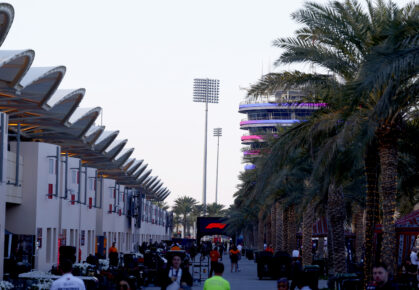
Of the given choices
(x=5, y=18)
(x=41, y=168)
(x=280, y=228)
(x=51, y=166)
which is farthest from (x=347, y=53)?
(x=280, y=228)

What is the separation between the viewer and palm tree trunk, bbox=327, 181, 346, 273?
27.7 meters

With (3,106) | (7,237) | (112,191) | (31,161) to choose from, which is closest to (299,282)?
(7,237)

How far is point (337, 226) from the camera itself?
95.7ft

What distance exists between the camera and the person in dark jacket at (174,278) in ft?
41.1

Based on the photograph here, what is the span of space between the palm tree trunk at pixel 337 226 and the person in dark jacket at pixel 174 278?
15901 millimetres

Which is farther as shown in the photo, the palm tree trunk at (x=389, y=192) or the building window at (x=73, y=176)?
the building window at (x=73, y=176)

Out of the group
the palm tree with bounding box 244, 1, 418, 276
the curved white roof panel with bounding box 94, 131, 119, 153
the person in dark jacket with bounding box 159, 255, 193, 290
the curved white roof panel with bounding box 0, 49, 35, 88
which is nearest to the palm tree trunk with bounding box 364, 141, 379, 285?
the palm tree with bounding box 244, 1, 418, 276

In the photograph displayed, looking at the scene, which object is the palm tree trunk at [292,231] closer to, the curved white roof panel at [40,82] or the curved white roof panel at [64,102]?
the curved white roof panel at [64,102]

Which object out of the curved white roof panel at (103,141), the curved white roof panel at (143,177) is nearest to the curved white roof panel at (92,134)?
the curved white roof panel at (103,141)

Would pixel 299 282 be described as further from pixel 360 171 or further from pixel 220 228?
pixel 220 228

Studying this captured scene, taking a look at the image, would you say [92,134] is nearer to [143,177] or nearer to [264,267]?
[264,267]

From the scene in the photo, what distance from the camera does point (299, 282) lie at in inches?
509

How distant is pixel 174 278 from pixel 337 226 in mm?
17591

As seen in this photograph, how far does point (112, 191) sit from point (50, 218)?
2194cm
